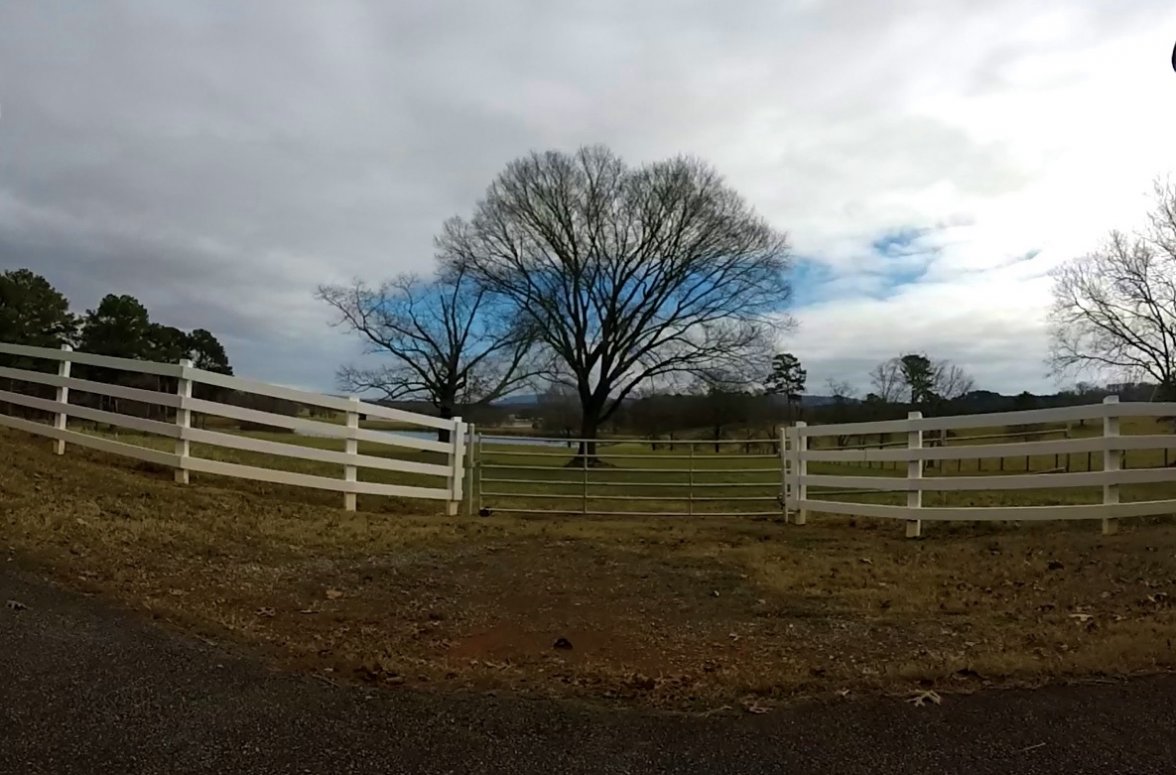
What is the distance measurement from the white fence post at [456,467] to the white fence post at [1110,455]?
24.5 feet

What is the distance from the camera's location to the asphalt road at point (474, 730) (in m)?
3.15

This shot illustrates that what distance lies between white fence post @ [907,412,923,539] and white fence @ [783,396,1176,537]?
0.01 metres

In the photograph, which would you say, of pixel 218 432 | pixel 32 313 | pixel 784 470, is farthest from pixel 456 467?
pixel 32 313

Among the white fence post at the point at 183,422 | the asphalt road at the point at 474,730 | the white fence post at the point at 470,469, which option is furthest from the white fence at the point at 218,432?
the asphalt road at the point at 474,730

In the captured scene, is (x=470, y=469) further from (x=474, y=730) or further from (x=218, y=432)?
(x=474, y=730)

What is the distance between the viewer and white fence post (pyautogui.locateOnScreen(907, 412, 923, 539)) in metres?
9.02

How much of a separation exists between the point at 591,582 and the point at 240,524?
3.33 meters

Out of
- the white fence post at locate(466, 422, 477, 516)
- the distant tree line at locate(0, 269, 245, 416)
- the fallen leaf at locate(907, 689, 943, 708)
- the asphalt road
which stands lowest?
the asphalt road

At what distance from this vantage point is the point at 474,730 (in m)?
3.47

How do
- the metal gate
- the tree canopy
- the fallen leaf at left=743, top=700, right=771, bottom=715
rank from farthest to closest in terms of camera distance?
the tree canopy
the metal gate
the fallen leaf at left=743, top=700, right=771, bottom=715

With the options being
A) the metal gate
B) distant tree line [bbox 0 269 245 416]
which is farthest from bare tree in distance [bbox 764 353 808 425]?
distant tree line [bbox 0 269 245 416]

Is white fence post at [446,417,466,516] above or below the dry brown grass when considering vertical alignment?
above

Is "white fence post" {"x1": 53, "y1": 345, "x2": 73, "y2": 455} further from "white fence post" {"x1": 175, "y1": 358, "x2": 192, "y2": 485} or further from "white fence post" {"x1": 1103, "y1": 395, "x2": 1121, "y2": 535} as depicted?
"white fence post" {"x1": 1103, "y1": 395, "x2": 1121, "y2": 535}

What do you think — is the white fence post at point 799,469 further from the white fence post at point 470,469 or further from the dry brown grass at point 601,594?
the white fence post at point 470,469
